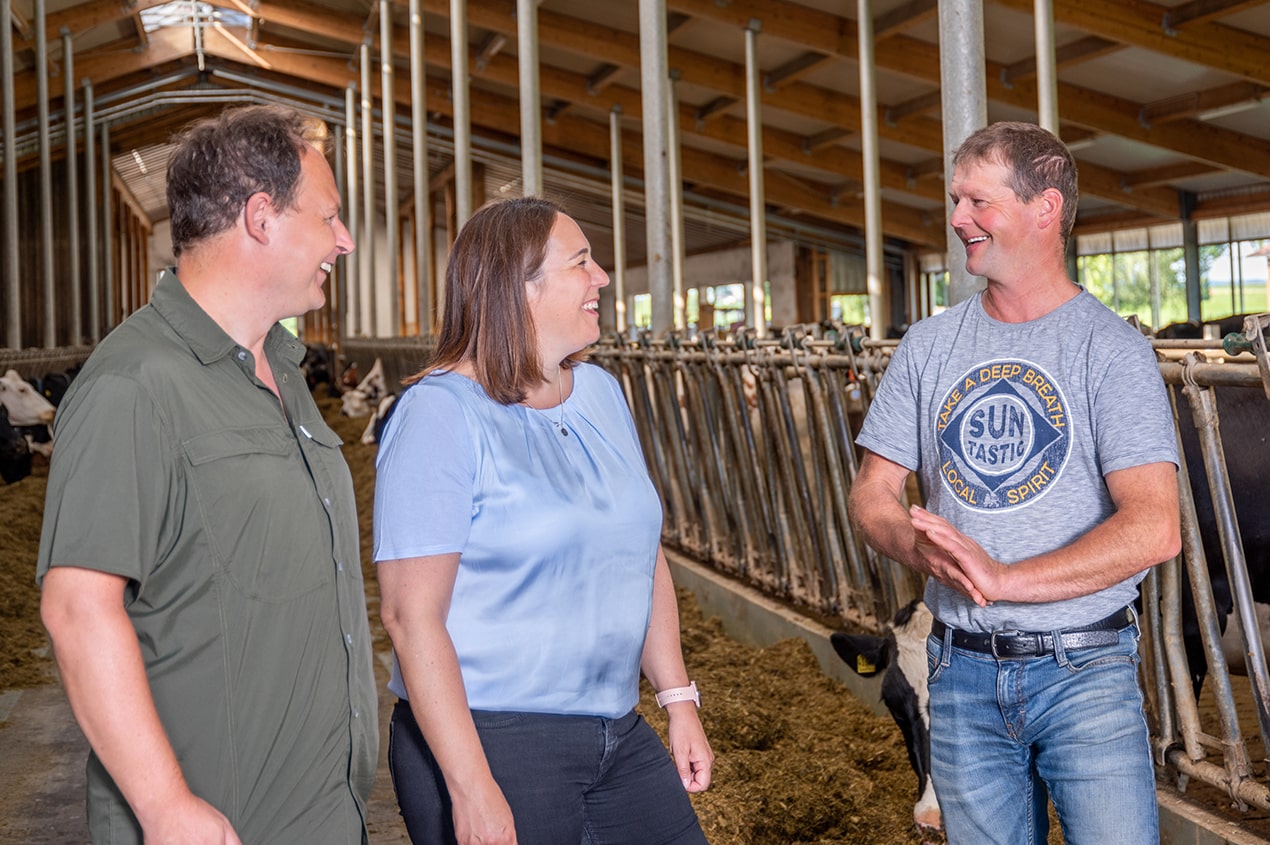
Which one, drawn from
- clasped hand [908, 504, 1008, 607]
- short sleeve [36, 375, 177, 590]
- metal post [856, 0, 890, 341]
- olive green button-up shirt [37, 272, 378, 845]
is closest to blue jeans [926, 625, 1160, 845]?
clasped hand [908, 504, 1008, 607]

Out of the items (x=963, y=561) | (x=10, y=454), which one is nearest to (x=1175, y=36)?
(x=10, y=454)

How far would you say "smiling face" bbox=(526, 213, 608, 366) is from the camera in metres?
2.03

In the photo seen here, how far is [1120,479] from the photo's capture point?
80.4 inches

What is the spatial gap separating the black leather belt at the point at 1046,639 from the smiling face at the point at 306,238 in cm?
115

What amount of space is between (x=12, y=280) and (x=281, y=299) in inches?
738

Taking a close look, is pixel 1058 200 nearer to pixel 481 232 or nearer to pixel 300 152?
pixel 481 232

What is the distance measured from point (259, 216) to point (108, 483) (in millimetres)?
399

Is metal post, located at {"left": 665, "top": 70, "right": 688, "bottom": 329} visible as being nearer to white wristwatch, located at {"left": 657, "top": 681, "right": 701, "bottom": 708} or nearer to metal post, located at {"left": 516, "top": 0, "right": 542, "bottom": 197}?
metal post, located at {"left": 516, "top": 0, "right": 542, "bottom": 197}

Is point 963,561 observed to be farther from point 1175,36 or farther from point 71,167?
point 71,167

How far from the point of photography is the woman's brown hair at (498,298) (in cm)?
200

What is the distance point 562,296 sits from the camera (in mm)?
2037

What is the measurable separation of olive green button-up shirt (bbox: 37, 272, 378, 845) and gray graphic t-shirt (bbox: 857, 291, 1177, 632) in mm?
988

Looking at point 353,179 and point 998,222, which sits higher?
point 353,179

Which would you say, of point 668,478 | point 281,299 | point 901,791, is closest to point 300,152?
point 281,299
